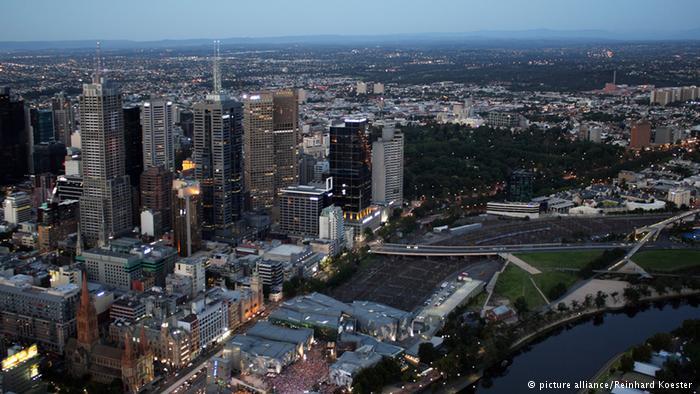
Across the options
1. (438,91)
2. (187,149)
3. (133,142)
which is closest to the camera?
(133,142)

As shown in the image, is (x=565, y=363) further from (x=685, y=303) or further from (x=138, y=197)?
(x=138, y=197)

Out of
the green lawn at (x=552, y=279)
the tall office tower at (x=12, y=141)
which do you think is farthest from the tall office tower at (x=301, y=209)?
the tall office tower at (x=12, y=141)

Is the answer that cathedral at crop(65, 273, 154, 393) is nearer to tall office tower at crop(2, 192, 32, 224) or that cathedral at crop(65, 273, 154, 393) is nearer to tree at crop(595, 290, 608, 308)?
tree at crop(595, 290, 608, 308)

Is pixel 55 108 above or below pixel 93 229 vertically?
above

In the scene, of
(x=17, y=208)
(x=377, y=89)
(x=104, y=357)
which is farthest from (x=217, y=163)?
(x=377, y=89)

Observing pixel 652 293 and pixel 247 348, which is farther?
pixel 652 293

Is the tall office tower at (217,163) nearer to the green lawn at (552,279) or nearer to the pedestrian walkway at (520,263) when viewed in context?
the pedestrian walkway at (520,263)

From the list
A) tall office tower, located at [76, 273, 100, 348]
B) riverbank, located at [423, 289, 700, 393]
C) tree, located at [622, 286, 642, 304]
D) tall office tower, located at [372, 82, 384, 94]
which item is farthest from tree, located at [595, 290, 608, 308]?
tall office tower, located at [372, 82, 384, 94]

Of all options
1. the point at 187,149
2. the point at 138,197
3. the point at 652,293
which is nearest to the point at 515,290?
the point at 652,293
